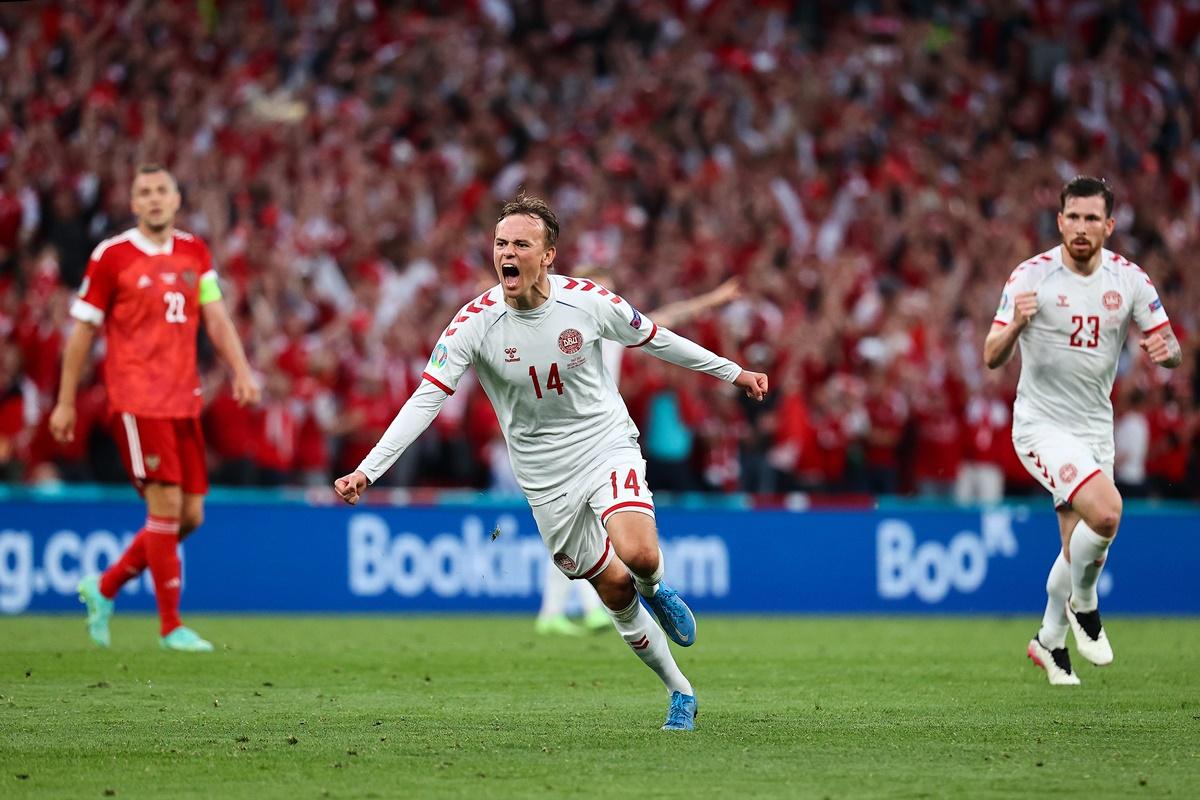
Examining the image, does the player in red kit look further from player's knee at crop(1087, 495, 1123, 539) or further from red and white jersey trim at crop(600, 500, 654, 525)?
player's knee at crop(1087, 495, 1123, 539)

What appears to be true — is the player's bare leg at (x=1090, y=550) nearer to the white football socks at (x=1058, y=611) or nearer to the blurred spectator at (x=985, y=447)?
the white football socks at (x=1058, y=611)

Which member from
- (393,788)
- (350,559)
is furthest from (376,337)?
(393,788)

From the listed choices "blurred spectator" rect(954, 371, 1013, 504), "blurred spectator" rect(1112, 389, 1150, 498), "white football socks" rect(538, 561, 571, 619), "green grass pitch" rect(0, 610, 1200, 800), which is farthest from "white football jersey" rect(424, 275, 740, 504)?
"blurred spectator" rect(1112, 389, 1150, 498)

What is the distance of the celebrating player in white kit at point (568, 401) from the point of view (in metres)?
7.90

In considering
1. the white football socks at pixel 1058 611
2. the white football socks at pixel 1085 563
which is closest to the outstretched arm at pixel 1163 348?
the white football socks at pixel 1085 563

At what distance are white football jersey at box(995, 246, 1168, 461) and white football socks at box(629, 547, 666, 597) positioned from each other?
10.6 feet

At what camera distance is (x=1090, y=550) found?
9859 millimetres

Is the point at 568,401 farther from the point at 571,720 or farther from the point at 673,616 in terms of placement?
the point at 571,720

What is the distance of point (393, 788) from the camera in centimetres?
622

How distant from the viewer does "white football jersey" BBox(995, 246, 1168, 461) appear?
1006cm

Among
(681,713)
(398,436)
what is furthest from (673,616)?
(398,436)

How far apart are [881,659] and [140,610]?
287 inches

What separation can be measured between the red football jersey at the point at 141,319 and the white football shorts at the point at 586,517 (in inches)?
164

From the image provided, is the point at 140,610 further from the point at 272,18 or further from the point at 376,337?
the point at 272,18
